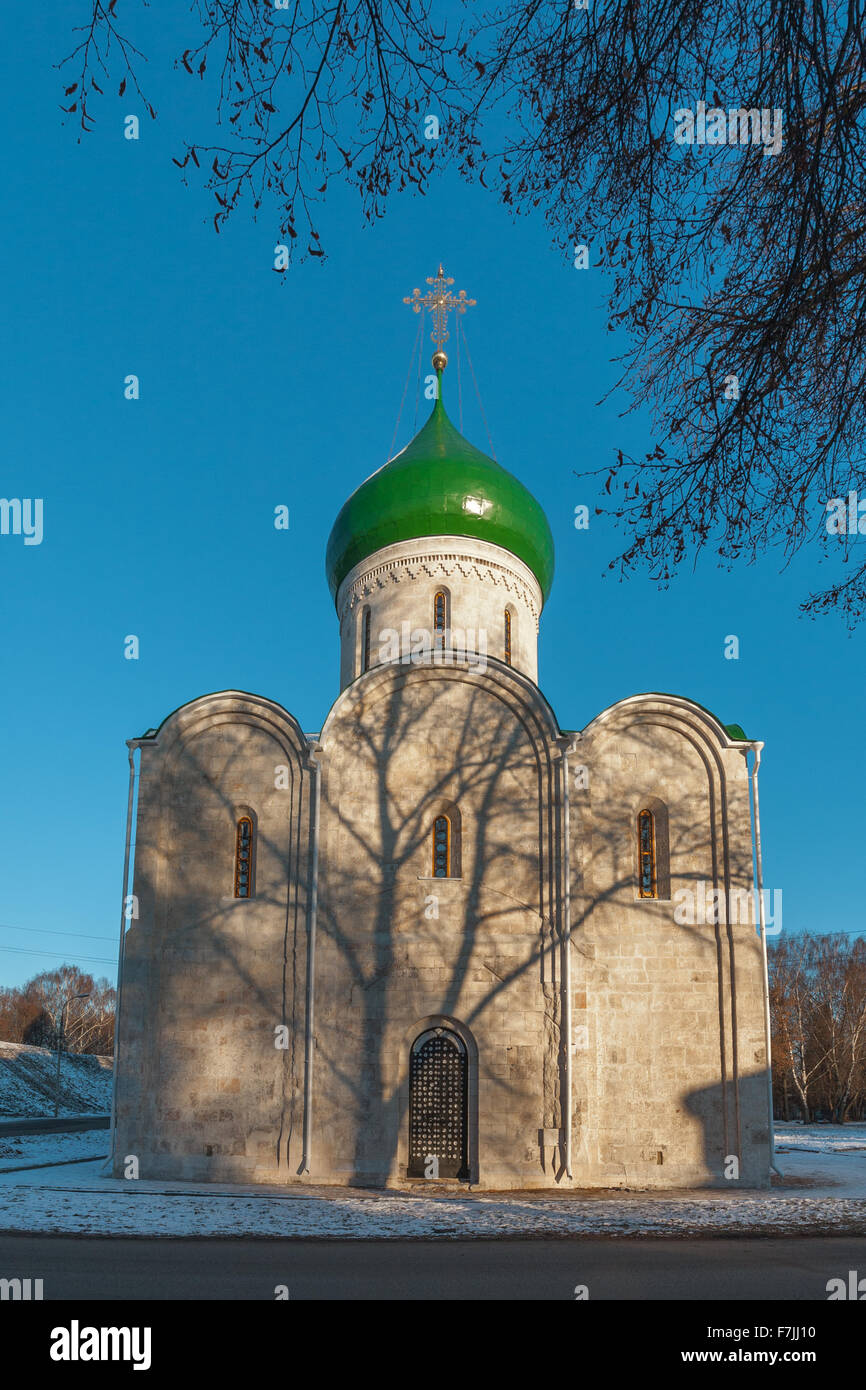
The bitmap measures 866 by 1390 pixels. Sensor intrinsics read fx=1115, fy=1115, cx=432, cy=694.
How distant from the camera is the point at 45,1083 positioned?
3775 cm

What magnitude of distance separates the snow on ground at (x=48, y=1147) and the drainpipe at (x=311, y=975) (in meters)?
4.02

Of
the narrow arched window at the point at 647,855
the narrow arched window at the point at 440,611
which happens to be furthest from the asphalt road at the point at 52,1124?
the narrow arched window at the point at 647,855

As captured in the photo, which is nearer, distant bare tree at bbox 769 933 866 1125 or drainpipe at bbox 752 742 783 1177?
drainpipe at bbox 752 742 783 1177

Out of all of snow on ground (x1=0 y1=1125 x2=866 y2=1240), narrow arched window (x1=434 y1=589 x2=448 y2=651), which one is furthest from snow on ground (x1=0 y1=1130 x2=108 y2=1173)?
narrow arched window (x1=434 y1=589 x2=448 y2=651)

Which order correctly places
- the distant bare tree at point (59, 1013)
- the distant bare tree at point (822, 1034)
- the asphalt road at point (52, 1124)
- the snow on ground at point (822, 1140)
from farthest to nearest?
1. the distant bare tree at point (59, 1013)
2. the distant bare tree at point (822, 1034)
3. the asphalt road at point (52, 1124)
4. the snow on ground at point (822, 1140)

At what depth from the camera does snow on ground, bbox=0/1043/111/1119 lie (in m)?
34.5

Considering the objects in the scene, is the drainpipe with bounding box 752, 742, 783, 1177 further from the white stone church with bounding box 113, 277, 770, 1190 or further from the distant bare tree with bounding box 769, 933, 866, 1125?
the distant bare tree with bounding box 769, 933, 866, 1125

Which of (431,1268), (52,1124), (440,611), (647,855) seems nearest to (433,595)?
(440,611)

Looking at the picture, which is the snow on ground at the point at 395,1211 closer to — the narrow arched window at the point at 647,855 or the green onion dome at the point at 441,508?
the narrow arched window at the point at 647,855

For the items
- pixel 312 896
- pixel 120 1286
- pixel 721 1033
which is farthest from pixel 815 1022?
pixel 120 1286

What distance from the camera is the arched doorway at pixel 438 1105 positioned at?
13375mm

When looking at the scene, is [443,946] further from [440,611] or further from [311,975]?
[440,611]

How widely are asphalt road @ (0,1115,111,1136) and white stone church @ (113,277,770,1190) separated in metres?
12.7

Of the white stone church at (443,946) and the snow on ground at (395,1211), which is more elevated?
the white stone church at (443,946)
